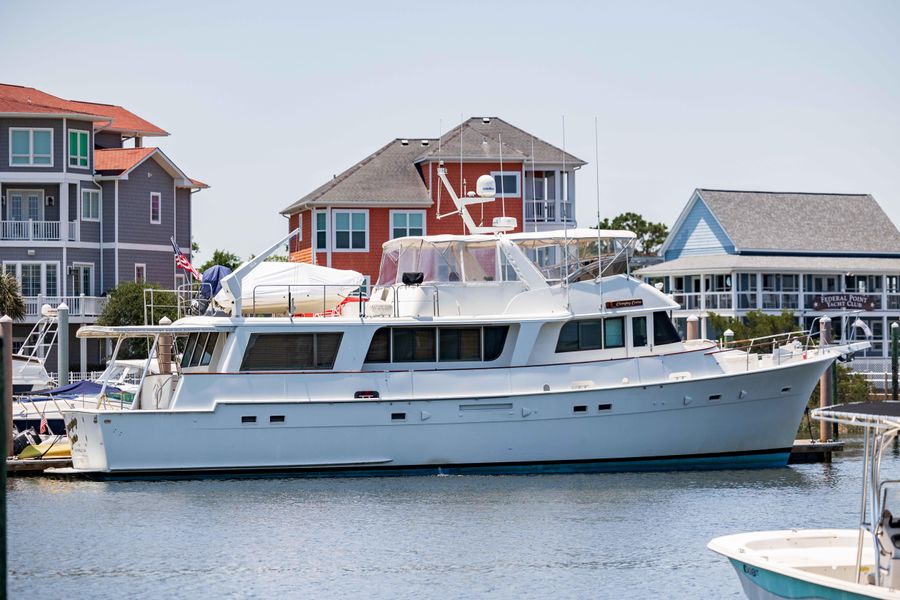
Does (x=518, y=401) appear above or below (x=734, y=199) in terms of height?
below

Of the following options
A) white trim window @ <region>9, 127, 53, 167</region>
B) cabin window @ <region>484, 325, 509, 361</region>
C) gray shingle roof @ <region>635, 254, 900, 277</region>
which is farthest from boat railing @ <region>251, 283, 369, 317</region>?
gray shingle roof @ <region>635, 254, 900, 277</region>

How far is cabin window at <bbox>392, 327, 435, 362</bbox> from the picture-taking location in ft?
84.3

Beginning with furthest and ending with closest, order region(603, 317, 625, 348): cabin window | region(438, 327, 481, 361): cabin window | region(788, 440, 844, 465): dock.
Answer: region(788, 440, 844, 465): dock < region(603, 317, 625, 348): cabin window < region(438, 327, 481, 361): cabin window

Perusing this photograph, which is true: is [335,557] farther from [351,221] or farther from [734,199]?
[734,199]

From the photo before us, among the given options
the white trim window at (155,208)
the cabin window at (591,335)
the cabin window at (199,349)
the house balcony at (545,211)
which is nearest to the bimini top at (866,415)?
the cabin window at (591,335)

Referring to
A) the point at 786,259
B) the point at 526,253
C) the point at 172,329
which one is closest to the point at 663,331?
the point at 526,253

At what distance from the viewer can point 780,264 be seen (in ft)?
173

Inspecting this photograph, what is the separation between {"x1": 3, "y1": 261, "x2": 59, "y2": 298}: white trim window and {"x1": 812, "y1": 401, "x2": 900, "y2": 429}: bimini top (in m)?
35.6

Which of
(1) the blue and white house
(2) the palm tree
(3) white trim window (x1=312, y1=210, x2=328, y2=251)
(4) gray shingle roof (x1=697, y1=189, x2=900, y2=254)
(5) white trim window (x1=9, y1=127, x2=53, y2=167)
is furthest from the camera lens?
(4) gray shingle roof (x1=697, y1=189, x2=900, y2=254)

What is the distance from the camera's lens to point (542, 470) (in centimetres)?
2564

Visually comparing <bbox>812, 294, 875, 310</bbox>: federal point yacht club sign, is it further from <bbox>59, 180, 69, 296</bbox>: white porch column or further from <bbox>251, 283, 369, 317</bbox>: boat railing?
<bbox>251, 283, 369, 317</bbox>: boat railing

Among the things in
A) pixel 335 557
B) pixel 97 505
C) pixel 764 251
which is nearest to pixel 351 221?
pixel 764 251

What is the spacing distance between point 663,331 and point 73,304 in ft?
82.3

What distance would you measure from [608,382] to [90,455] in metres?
9.80
